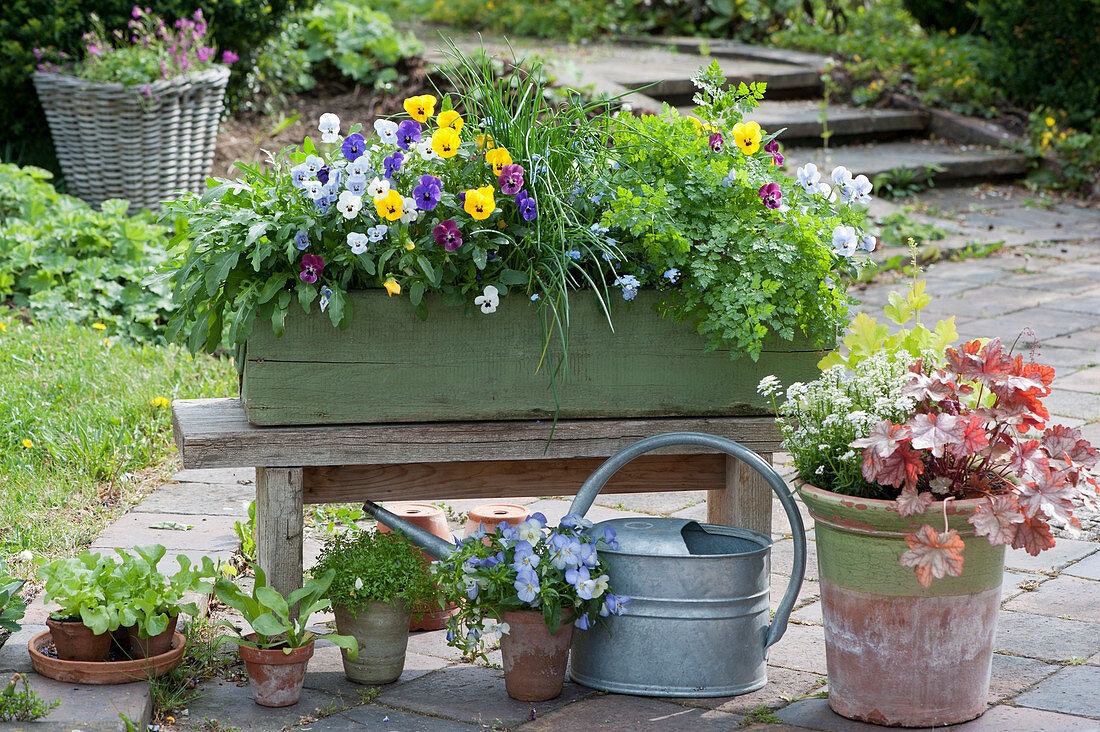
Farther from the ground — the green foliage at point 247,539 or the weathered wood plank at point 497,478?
the weathered wood plank at point 497,478

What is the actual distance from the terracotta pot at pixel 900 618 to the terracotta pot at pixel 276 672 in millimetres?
1016

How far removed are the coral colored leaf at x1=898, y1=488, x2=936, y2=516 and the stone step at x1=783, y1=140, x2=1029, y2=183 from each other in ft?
18.5

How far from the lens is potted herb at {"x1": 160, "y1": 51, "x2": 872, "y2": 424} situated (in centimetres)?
238

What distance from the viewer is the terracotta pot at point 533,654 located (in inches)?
92.9

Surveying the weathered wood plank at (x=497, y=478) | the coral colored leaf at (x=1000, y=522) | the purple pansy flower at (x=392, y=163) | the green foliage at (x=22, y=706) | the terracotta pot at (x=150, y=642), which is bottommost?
the green foliage at (x=22, y=706)

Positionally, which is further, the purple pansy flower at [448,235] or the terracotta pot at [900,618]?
the purple pansy flower at [448,235]

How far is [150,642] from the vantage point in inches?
94.0

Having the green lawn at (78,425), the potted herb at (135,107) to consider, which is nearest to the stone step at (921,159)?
the potted herb at (135,107)

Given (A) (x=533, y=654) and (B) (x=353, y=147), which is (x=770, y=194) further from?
(A) (x=533, y=654)

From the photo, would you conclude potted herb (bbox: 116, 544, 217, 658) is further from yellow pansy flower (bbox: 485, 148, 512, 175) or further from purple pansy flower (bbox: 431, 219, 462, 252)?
yellow pansy flower (bbox: 485, 148, 512, 175)

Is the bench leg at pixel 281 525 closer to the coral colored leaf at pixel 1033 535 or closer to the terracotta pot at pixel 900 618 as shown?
the terracotta pot at pixel 900 618

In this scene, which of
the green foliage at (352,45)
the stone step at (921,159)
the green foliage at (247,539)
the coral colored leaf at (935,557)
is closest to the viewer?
the coral colored leaf at (935,557)

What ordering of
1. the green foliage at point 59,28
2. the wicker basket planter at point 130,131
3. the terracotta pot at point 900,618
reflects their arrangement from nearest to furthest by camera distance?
the terracotta pot at point 900,618 → the wicker basket planter at point 130,131 → the green foliage at point 59,28

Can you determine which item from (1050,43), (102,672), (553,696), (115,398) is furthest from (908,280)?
(102,672)
